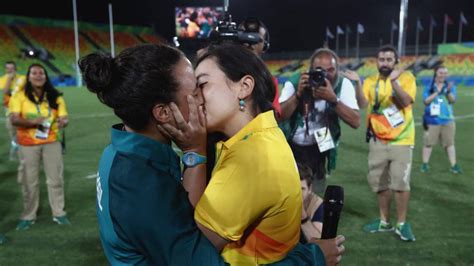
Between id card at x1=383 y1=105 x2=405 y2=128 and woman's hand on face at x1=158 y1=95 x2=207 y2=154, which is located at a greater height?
woman's hand on face at x1=158 y1=95 x2=207 y2=154

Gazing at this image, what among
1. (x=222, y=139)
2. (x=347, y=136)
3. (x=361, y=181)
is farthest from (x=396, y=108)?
(x=347, y=136)

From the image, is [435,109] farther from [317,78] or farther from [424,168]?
[317,78]

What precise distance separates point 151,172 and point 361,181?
649 cm

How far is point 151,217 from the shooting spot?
4.20ft

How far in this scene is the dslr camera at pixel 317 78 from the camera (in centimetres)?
369

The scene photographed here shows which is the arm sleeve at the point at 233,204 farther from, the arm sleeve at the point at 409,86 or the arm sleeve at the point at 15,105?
the arm sleeve at the point at 15,105

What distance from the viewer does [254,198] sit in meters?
1.38

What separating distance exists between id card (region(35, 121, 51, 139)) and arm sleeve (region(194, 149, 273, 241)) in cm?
437

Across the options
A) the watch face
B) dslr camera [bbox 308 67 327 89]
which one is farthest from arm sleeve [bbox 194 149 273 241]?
dslr camera [bbox 308 67 327 89]

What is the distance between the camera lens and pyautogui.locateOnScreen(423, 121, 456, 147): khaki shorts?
8234 mm

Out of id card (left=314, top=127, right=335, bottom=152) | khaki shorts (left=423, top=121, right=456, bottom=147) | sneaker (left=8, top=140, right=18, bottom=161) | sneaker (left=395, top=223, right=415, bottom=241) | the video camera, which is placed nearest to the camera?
the video camera

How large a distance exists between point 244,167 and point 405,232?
3910mm

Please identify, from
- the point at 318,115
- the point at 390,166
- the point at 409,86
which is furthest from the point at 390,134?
the point at 318,115

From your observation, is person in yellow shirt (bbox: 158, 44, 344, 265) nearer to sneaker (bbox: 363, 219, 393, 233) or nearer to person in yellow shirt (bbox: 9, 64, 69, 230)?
sneaker (bbox: 363, 219, 393, 233)
